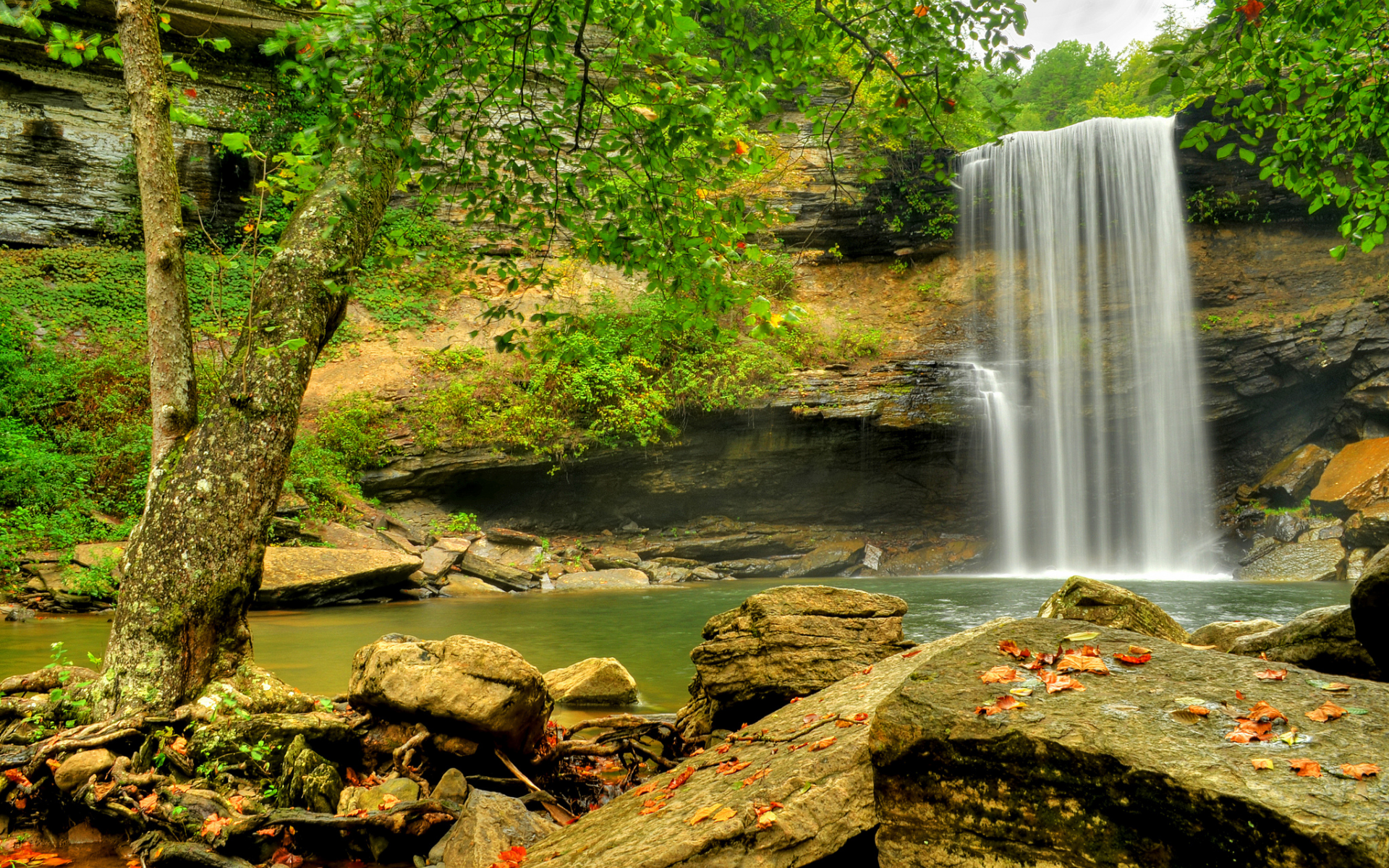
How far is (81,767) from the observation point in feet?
9.75

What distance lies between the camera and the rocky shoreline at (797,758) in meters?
1.65

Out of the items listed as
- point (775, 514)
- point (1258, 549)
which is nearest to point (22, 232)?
point (775, 514)

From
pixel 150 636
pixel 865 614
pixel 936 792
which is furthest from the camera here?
pixel 865 614

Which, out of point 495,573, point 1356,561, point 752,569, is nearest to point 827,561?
point 752,569

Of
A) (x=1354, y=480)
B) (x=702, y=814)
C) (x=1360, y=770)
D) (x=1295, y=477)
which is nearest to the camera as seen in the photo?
(x=1360, y=770)

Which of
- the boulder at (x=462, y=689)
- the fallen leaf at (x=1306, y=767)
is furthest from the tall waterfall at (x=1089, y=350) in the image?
the fallen leaf at (x=1306, y=767)

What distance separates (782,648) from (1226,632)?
117 inches

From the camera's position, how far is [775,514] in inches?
705

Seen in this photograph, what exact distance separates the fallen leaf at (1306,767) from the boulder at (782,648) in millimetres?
2500

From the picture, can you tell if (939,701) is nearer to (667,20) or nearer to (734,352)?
(667,20)

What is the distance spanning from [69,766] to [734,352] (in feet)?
45.1

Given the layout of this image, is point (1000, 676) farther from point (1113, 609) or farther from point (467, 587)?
point (467, 587)

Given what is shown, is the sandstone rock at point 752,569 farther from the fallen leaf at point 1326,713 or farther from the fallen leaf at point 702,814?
the fallen leaf at point 1326,713

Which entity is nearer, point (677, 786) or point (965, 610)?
point (677, 786)
